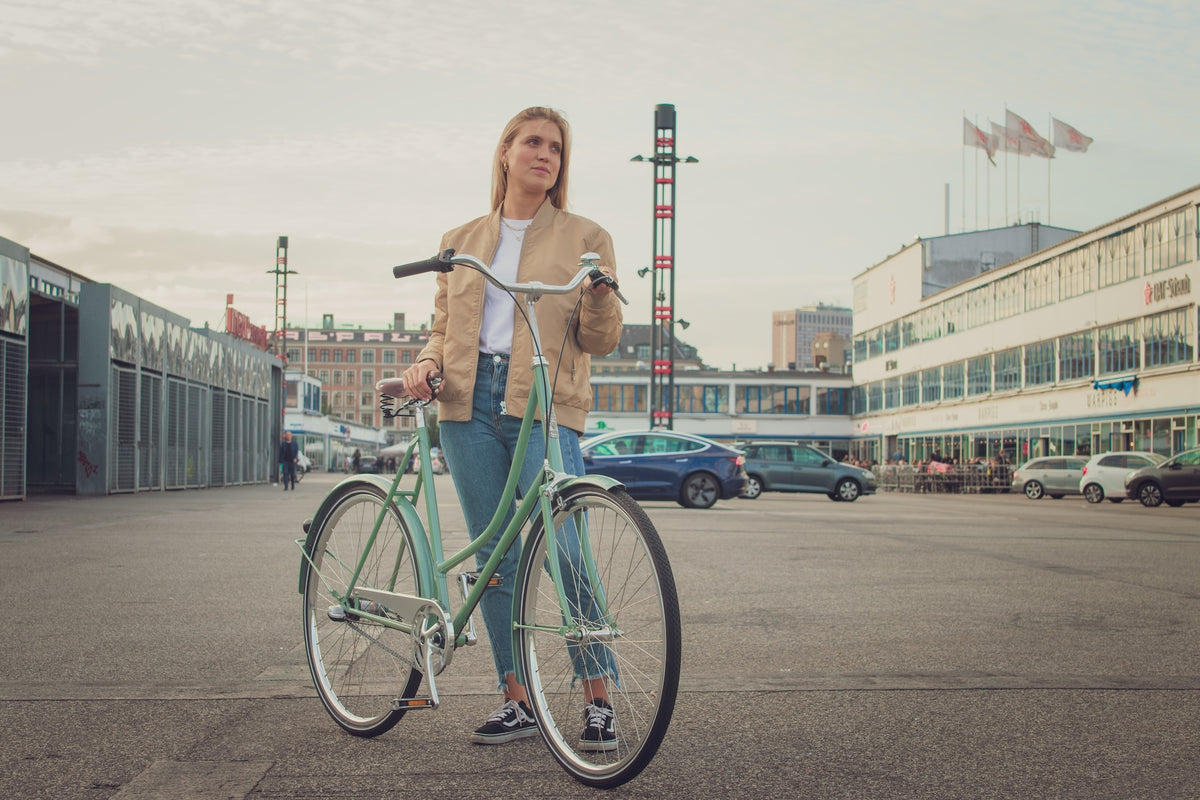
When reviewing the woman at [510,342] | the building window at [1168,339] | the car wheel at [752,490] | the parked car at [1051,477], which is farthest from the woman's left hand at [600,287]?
the building window at [1168,339]

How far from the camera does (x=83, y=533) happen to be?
13.5 meters

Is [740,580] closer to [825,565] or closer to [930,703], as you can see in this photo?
[825,565]

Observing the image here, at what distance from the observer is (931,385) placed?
69.2m

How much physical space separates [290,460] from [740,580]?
1078 inches

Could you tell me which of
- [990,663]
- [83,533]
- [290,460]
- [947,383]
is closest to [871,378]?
[947,383]

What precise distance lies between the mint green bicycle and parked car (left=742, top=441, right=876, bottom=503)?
26.6m

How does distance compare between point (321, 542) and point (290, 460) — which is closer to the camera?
point (321, 542)

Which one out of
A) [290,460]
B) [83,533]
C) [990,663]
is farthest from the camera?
[290,460]

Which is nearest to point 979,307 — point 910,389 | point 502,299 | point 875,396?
point 910,389

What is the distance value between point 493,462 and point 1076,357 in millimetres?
52186

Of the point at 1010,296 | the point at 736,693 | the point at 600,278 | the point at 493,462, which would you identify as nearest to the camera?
the point at 600,278

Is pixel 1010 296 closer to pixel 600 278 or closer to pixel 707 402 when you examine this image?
pixel 707 402

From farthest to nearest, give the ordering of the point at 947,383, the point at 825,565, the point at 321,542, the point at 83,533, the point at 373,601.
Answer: the point at 947,383
the point at 83,533
the point at 825,565
the point at 321,542
the point at 373,601

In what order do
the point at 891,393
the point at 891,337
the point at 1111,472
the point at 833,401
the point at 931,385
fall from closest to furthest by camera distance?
the point at 1111,472
the point at 931,385
the point at 891,393
the point at 891,337
the point at 833,401
